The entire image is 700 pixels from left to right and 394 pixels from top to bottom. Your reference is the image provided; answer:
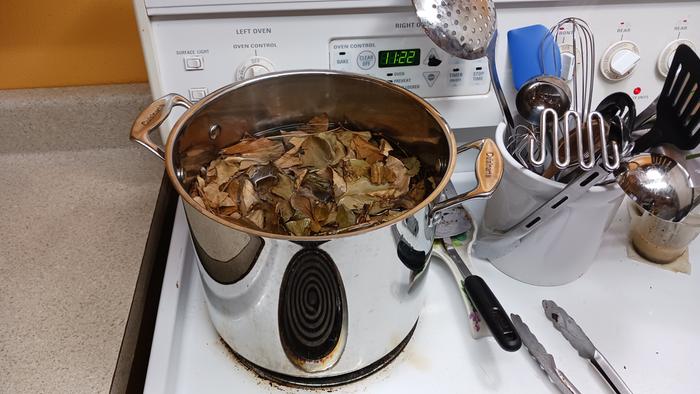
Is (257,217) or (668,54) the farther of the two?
(668,54)

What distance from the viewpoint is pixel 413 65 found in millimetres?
622

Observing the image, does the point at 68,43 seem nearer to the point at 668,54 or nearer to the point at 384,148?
the point at 384,148

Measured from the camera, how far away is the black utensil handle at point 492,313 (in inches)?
19.8

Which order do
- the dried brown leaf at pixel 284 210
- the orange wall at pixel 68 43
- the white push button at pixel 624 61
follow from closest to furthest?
the dried brown leaf at pixel 284 210, the white push button at pixel 624 61, the orange wall at pixel 68 43

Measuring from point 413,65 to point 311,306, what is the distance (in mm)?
310

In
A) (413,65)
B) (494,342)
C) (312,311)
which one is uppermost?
(413,65)

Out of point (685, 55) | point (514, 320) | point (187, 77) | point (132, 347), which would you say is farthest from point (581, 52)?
point (132, 347)

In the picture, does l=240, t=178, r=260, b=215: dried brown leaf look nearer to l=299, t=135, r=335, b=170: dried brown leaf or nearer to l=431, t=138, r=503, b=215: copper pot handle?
l=299, t=135, r=335, b=170: dried brown leaf

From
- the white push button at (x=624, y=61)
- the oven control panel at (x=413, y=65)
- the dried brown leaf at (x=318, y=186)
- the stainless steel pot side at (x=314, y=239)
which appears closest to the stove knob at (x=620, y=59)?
the white push button at (x=624, y=61)

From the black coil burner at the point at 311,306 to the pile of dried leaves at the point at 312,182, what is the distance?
0.21ft

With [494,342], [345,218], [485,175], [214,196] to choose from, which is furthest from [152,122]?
[494,342]

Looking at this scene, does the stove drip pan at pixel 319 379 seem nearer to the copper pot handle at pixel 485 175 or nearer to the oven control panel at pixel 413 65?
the copper pot handle at pixel 485 175

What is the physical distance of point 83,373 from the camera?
0.52 metres

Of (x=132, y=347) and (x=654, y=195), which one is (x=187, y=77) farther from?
(x=654, y=195)
